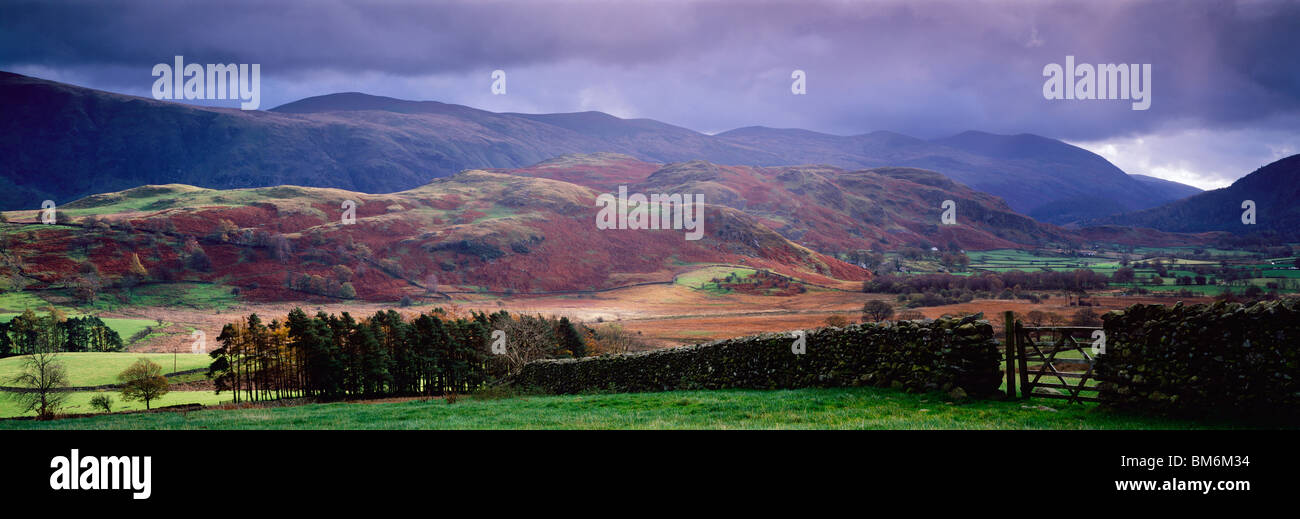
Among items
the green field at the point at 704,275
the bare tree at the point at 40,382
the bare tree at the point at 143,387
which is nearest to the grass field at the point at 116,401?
the bare tree at the point at 40,382

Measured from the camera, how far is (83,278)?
12469 cm

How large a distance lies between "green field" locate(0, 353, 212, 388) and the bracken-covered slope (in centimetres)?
→ 6295

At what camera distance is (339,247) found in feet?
514

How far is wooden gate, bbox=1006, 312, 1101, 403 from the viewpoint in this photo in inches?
499

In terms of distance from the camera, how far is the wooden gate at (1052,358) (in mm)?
12672

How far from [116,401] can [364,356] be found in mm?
25407

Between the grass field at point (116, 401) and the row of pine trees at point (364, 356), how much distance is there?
250cm

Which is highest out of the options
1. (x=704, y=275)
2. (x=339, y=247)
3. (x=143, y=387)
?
(x=339, y=247)

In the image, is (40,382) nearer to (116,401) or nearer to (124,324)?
(116,401)
